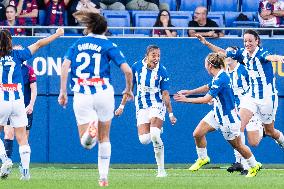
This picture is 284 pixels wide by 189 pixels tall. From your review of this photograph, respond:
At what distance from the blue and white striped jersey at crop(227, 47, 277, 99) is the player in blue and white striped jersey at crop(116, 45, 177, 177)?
1425mm

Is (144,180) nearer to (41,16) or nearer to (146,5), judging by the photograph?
(41,16)

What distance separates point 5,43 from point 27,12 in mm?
8974

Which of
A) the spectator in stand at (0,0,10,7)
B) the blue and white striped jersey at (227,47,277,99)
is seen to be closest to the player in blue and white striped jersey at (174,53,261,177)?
the blue and white striped jersey at (227,47,277,99)

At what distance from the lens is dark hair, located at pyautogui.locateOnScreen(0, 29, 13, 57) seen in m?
16.6

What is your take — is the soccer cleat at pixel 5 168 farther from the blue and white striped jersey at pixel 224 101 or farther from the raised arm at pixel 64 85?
the blue and white striped jersey at pixel 224 101

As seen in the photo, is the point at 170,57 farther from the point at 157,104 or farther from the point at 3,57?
the point at 3,57

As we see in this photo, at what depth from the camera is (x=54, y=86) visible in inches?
1007

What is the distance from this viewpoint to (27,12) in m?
25.6

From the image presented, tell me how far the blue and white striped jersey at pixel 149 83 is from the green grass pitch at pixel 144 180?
4.31ft

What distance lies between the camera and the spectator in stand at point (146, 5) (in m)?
26.5

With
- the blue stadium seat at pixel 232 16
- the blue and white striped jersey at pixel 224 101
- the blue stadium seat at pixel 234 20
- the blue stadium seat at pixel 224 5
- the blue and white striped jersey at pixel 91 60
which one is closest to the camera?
the blue and white striped jersey at pixel 91 60

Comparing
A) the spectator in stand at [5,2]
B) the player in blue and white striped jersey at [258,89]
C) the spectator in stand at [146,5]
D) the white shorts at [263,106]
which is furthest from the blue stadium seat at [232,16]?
the white shorts at [263,106]

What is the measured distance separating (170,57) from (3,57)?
9305 mm

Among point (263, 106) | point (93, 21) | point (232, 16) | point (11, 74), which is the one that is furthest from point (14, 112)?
point (232, 16)
